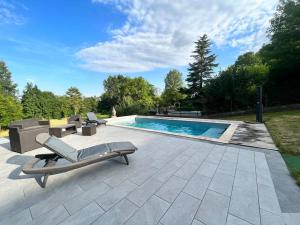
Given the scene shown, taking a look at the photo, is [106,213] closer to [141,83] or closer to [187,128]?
[187,128]

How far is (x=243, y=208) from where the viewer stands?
6.55 feet

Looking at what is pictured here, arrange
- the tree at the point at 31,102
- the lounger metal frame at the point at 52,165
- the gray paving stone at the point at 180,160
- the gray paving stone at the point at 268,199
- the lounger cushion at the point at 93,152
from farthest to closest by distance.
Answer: the tree at the point at 31,102 → the gray paving stone at the point at 180,160 → the lounger cushion at the point at 93,152 → the lounger metal frame at the point at 52,165 → the gray paving stone at the point at 268,199

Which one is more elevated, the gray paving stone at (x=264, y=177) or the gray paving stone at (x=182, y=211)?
the gray paving stone at (x=182, y=211)

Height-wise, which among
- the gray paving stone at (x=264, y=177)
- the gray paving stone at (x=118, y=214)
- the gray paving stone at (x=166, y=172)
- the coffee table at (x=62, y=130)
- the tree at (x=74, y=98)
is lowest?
the gray paving stone at (x=264, y=177)

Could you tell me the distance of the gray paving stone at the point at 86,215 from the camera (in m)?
1.84

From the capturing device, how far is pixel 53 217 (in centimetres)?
193

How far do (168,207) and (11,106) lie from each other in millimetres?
22123

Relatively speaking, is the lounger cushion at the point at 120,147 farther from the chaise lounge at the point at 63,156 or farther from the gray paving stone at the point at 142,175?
the gray paving stone at the point at 142,175

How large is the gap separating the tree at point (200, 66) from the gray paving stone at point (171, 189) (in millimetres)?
18581

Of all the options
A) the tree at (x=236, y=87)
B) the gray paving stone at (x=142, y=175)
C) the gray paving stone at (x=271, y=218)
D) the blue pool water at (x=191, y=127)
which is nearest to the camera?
the gray paving stone at (x=271, y=218)

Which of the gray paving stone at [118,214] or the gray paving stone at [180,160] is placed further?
the gray paving stone at [180,160]

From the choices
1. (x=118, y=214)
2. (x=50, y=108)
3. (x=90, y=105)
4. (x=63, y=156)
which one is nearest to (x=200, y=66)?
(x=63, y=156)

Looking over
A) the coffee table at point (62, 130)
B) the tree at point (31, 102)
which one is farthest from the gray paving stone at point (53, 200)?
the tree at point (31, 102)

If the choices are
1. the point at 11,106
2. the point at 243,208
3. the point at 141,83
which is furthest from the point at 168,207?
the point at 141,83
